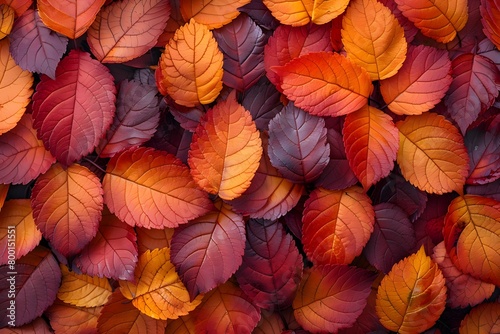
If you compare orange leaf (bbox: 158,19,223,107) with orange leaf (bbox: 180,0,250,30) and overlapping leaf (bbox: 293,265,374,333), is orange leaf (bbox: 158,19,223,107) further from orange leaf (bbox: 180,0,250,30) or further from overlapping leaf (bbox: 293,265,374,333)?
overlapping leaf (bbox: 293,265,374,333)

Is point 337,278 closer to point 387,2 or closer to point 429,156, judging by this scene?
point 429,156

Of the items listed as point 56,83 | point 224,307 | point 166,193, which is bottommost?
point 224,307

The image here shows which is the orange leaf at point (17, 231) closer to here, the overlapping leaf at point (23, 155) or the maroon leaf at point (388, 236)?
the overlapping leaf at point (23, 155)

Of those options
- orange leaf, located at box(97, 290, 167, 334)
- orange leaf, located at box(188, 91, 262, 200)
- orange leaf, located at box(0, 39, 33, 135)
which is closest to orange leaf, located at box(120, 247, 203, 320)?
orange leaf, located at box(97, 290, 167, 334)

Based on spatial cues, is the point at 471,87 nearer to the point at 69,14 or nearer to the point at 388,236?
the point at 388,236

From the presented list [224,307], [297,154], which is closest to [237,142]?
[297,154]
